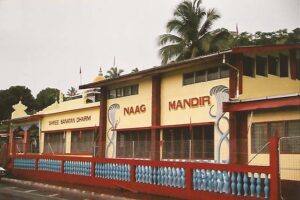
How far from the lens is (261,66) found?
18031 millimetres

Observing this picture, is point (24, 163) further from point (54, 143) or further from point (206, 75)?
point (206, 75)

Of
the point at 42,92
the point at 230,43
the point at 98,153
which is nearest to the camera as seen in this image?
the point at 98,153

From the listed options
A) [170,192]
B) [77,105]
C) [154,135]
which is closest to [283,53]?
[154,135]

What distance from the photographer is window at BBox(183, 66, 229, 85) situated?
1748 cm

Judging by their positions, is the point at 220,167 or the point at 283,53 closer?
the point at 220,167

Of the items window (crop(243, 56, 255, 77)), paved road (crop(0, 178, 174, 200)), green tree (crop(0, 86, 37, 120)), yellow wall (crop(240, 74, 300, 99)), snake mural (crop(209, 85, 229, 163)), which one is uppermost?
green tree (crop(0, 86, 37, 120))

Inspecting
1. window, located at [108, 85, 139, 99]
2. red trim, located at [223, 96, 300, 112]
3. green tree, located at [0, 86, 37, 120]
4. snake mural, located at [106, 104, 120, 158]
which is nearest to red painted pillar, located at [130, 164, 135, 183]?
red trim, located at [223, 96, 300, 112]

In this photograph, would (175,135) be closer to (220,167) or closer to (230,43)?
(220,167)

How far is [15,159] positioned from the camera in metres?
26.1

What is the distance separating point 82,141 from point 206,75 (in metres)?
11.3

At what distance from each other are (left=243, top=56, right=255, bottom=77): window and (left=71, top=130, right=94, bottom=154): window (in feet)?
36.6

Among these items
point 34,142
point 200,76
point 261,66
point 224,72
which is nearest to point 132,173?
point 200,76

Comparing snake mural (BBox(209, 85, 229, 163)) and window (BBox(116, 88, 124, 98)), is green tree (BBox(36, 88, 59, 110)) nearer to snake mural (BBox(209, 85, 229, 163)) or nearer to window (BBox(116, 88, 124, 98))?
window (BBox(116, 88, 124, 98))

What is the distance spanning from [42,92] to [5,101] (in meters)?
8.29
